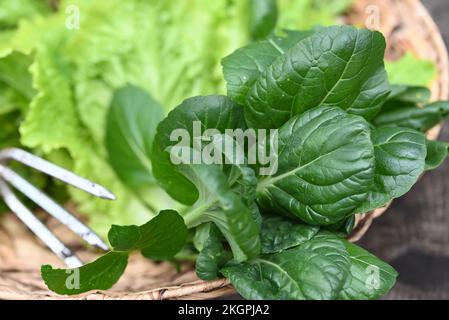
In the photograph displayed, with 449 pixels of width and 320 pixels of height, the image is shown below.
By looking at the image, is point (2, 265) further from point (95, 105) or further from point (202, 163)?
point (202, 163)

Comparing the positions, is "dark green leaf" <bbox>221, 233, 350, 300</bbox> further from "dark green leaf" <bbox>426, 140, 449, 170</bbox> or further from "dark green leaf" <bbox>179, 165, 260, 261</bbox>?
"dark green leaf" <bbox>426, 140, 449, 170</bbox>

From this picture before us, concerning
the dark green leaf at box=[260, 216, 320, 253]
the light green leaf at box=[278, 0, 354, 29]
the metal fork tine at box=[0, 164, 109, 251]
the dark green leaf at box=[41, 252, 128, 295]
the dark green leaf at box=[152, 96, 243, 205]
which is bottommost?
the dark green leaf at box=[41, 252, 128, 295]

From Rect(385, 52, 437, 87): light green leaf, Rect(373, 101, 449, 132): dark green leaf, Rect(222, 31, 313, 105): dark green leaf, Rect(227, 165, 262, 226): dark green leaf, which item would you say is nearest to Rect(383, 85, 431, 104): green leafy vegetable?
Rect(373, 101, 449, 132): dark green leaf

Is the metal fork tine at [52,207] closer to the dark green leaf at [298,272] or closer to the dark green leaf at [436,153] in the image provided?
the dark green leaf at [298,272]

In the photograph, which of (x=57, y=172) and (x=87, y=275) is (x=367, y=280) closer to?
(x=87, y=275)

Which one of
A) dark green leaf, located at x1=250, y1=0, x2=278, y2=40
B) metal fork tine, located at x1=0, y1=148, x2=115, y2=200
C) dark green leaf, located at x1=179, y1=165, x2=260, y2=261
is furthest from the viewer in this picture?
dark green leaf, located at x1=250, y1=0, x2=278, y2=40

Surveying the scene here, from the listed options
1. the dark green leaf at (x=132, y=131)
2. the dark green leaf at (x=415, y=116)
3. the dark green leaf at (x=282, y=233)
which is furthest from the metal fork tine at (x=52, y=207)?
the dark green leaf at (x=415, y=116)

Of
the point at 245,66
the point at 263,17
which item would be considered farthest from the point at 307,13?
the point at 245,66

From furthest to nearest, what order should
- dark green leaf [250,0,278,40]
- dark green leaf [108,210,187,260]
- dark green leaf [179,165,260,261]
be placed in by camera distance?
1. dark green leaf [250,0,278,40]
2. dark green leaf [108,210,187,260]
3. dark green leaf [179,165,260,261]
